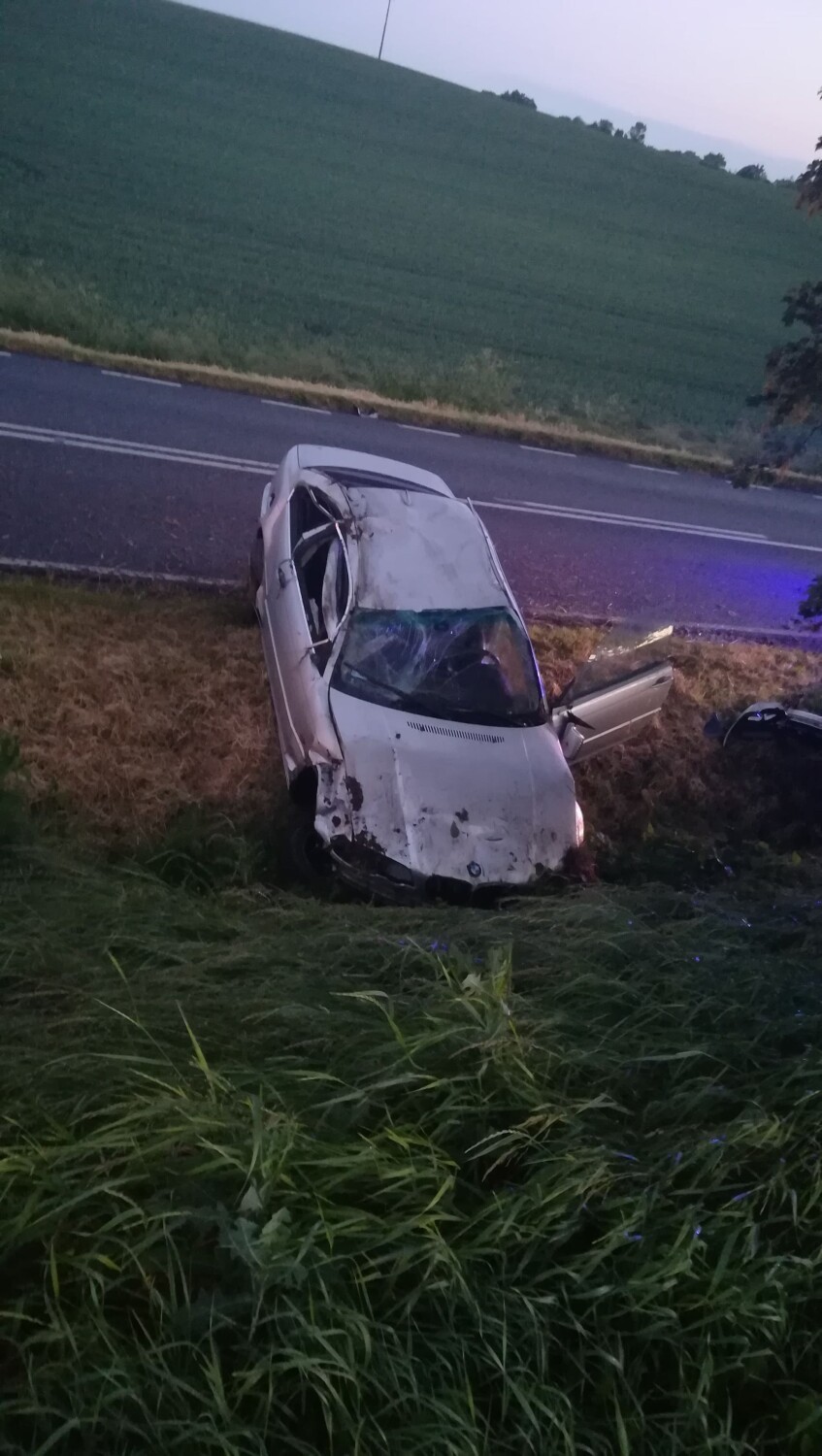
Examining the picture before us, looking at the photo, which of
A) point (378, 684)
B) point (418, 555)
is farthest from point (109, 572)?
point (378, 684)

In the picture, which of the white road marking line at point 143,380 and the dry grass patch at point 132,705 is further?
the white road marking line at point 143,380

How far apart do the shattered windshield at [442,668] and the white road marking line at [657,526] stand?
5367mm

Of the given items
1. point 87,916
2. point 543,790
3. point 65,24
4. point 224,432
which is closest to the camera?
point 87,916

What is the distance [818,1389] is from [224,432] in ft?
33.8

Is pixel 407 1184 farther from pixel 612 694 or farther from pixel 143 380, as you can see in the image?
pixel 143 380

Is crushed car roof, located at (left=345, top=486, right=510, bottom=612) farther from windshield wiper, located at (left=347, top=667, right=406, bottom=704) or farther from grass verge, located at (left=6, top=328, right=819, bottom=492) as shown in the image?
grass verge, located at (left=6, top=328, right=819, bottom=492)

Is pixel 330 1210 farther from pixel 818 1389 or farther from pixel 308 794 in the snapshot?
pixel 308 794

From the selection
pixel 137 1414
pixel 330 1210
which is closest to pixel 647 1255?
pixel 330 1210

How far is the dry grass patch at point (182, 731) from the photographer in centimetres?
549

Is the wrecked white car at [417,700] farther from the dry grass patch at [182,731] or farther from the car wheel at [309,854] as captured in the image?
the dry grass patch at [182,731]

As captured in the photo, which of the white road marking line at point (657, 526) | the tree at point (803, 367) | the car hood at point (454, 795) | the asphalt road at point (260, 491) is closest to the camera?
the car hood at point (454, 795)

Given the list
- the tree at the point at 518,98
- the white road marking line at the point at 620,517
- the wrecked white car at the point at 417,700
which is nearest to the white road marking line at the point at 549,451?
the white road marking line at the point at 620,517

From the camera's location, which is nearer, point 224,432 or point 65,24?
point 224,432

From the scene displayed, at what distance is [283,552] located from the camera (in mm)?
6426
